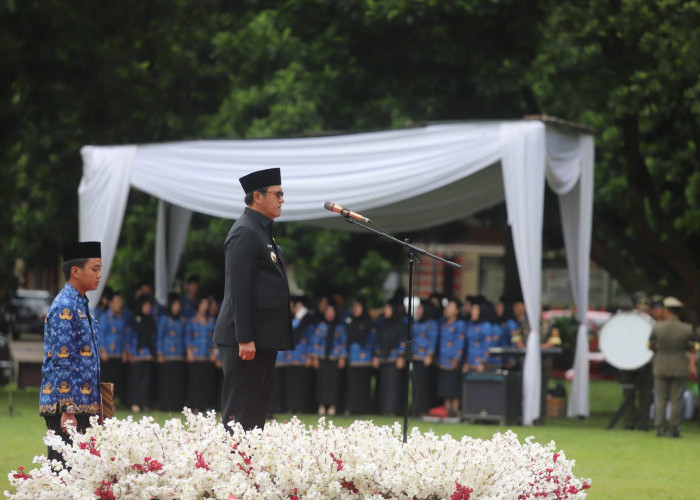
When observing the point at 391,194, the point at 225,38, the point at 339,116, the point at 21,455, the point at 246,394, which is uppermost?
the point at 225,38

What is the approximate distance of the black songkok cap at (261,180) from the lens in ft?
27.6

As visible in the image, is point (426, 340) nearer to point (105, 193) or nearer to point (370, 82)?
point (105, 193)

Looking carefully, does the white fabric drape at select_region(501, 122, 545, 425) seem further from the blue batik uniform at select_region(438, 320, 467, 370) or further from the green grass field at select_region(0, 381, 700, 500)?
the blue batik uniform at select_region(438, 320, 467, 370)

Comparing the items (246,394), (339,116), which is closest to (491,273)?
(339,116)

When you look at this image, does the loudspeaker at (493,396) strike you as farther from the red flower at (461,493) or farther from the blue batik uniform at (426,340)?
the red flower at (461,493)

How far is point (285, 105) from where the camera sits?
2408 centimetres

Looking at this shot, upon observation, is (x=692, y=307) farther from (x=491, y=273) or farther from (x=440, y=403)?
A: (x=491, y=273)

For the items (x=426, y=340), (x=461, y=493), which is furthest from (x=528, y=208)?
(x=461, y=493)

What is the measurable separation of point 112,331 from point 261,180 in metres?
11.4

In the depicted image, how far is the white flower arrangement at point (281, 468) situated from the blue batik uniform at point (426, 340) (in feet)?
38.2

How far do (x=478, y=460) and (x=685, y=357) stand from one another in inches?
421

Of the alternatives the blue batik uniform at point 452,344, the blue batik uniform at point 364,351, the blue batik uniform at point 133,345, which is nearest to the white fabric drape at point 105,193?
the blue batik uniform at point 133,345

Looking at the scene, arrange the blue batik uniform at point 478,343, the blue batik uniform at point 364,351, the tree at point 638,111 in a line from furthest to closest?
the tree at point 638,111
the blue batik uniform at point 364,351
the blue batik uniform at point 478,343

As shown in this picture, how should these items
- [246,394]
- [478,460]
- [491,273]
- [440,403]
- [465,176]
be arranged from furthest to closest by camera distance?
[491,273], [440,403], [465,176], [246,394], [478,460]
